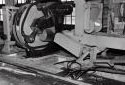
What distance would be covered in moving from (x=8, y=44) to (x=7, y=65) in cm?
76

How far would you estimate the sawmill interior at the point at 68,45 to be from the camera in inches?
112

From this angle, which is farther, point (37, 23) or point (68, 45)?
point (37, 23)

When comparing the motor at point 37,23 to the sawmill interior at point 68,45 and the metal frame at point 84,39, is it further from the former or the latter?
the metal frame at point 84,39

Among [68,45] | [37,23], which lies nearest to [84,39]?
[68,45]

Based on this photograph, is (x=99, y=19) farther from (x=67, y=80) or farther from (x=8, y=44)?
(x=8, y=44)

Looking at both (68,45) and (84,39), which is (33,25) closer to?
(68,45)

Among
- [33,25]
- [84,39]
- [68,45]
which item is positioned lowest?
[68,45]

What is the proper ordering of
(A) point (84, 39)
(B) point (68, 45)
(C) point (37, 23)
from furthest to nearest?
(C) point (37, 23), (B) point (68, 45), (A) point (84, 39)

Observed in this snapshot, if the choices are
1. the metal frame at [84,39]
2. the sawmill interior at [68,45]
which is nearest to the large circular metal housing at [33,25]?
the sawmill interior at [68,45]

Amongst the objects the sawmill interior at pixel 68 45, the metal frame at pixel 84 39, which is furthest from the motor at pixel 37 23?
the metal frame at pixel 84 39

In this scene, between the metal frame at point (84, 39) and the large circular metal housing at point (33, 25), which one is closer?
the metal frame at point (84, 39)

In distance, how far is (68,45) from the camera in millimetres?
3254

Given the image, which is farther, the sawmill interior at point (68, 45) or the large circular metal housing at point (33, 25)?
the large circular metal housing at point (33, 25)

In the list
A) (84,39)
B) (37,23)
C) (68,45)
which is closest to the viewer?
(84,39)
